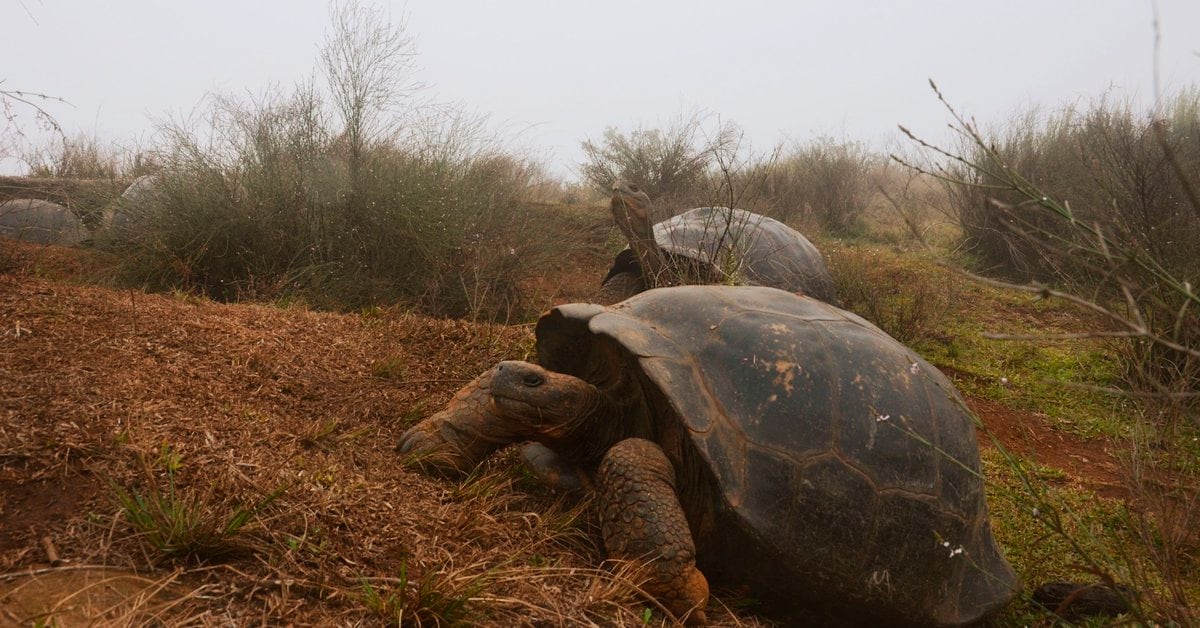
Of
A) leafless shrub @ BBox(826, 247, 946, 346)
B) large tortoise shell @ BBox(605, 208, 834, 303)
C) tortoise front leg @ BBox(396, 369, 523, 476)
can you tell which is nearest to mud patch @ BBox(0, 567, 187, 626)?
tortoise front leg @ BBox(396, 369, 523, 476)

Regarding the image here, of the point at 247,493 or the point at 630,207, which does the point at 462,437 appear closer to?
the point at 247,493

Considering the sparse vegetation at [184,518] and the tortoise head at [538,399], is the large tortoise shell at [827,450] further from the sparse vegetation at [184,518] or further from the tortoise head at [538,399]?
the sparse vegetation at [184,518]

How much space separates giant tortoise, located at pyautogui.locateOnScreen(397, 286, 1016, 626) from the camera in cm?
252

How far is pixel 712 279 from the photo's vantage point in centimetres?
578

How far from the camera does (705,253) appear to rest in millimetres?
6180

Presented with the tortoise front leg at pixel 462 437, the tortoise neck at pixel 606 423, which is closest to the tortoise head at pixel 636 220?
the tortoise neck at pixel 606 423

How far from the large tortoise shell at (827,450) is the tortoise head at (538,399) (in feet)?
0.79

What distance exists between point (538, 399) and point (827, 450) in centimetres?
101

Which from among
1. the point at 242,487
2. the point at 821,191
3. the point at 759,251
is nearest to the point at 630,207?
the point at 759,251

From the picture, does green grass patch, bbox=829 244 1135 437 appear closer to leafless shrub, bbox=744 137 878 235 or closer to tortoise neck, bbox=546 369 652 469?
tortoise neck, bbox=546 369 652 469

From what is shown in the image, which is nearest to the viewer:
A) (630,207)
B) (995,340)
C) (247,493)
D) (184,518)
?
(184,518)

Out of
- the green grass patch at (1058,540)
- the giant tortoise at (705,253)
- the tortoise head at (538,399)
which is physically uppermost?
the giant tortoise at (705,253)

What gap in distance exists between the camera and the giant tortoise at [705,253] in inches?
231

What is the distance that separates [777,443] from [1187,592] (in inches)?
84.3
